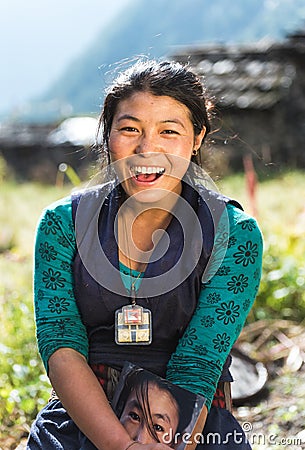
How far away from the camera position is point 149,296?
1.95 meters

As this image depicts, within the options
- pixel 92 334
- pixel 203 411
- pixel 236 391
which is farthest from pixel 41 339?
pixel 236 391

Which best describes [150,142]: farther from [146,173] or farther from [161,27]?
[161,27]

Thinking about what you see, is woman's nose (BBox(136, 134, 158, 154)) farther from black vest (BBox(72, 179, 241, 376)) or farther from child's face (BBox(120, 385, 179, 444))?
child's face (BBox(120, 385, 179, 444))

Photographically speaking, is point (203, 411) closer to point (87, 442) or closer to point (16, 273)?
point (87, 442)

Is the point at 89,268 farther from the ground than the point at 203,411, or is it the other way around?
the point at 89,268

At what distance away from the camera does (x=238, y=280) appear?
193 centimetres

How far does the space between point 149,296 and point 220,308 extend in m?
0.20

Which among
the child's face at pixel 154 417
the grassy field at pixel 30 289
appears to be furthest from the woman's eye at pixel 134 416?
the grassy field at pixel 30 289

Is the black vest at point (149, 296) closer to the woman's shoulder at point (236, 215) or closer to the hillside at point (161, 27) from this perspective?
the woman's shoulder at point (236, 215)

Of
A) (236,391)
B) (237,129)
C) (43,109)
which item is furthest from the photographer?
(43,109)

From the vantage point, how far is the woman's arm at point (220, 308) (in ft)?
6.04

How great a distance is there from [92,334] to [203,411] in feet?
1.31

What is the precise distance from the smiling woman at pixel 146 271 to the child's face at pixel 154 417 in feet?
0.24

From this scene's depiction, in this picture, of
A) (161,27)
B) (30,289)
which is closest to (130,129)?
(30,289)
